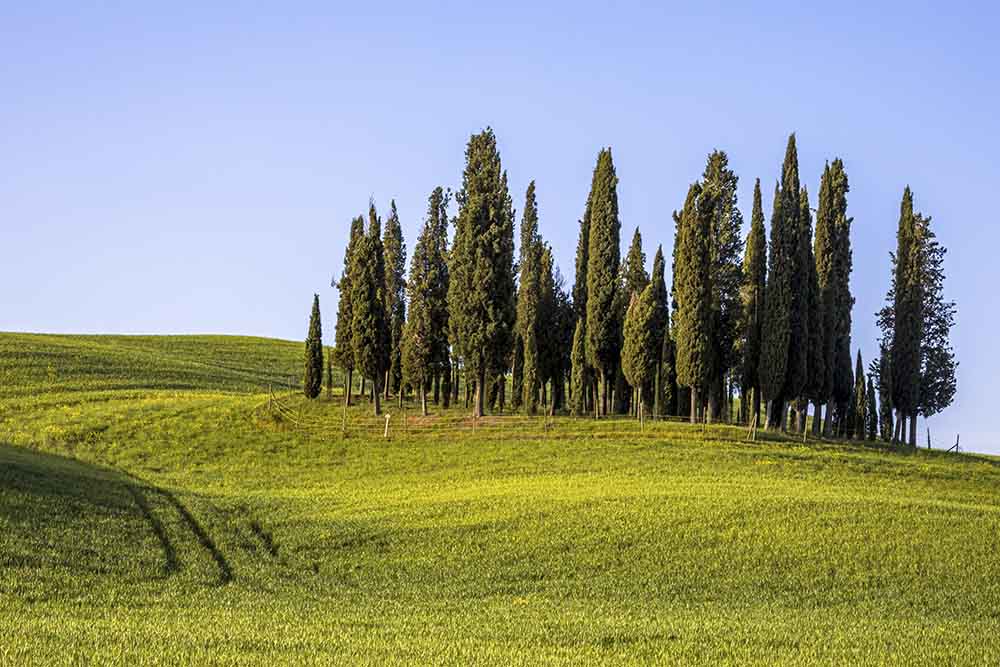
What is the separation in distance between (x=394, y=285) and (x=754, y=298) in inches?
1051

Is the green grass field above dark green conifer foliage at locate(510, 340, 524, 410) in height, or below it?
below

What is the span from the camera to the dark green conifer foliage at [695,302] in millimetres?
69688

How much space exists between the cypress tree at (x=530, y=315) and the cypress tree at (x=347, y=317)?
11.6 m

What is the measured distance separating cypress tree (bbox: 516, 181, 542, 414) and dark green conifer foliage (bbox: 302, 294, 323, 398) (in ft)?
46.1

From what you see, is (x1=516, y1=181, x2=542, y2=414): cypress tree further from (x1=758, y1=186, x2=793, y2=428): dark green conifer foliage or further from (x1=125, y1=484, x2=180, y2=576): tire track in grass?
(x1=125, y1=484, x2=180, y2=576): tire track in grass

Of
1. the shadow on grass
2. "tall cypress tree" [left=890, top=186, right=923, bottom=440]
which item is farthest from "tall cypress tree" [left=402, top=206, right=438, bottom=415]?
"tall cypress tree" [left=890, top=186, right=923, bottom=440]

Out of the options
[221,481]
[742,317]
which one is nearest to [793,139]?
[742,317]

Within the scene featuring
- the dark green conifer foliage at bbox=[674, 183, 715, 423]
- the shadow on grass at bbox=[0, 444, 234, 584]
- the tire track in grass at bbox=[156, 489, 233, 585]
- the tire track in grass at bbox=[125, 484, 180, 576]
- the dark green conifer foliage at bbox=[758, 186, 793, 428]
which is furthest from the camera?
the dark green conifer foliage at bbox=[758, 186, 793, 428]

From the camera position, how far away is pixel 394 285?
87.4 m

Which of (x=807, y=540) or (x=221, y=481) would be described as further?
Answer: (x=221, y=481)

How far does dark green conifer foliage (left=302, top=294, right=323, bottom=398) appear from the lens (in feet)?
273

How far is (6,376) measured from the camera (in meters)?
88.8

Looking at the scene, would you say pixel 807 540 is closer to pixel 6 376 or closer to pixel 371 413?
pixel 371 413

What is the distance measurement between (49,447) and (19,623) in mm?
41820
